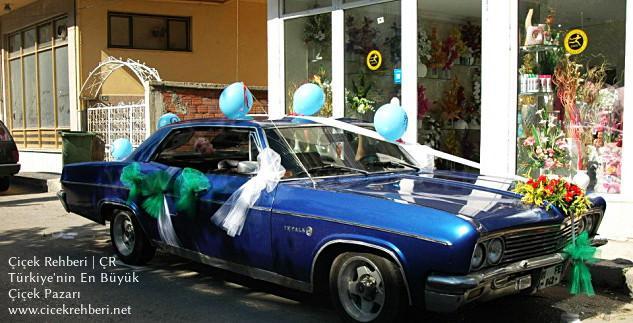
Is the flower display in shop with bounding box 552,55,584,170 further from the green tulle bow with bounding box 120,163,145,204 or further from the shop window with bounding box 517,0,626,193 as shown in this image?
the green tulle bow with bounding box 120,163,145,204

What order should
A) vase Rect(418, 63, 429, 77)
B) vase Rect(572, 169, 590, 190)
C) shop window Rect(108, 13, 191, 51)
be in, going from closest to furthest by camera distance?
vase Rect(572, 169, 590, 190), vase Rect(418, 63, 429, 77), shop window Rect(108, 13, 191, 51)

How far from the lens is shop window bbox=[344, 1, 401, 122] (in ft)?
30.7

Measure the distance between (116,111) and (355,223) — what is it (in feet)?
35.0

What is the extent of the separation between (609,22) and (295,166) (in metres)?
4.43

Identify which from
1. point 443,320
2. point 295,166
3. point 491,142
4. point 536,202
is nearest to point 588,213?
point 536,202

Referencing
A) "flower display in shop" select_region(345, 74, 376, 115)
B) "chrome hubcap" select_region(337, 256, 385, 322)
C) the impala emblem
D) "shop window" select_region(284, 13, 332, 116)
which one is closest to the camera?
"chrome hubcap" select_region(337, 256, 385, 322)

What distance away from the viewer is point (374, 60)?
975 centimetres

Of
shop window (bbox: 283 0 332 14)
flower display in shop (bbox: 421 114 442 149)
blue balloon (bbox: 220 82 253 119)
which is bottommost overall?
flower display in shop (bbox: 421 114 442 149)

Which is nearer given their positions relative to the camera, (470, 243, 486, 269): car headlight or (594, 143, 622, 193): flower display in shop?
(470, 243, 486, 269): car headlight

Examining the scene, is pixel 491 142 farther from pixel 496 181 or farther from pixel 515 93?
pixel 496 181

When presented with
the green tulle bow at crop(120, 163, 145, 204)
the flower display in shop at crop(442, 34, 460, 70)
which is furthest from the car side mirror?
the flower display in shop at crop(442, 34, 460, 70)

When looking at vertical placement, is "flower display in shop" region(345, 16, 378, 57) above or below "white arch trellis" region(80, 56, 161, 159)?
above

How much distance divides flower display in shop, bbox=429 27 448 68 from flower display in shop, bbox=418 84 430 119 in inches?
20.8

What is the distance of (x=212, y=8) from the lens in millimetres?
15922
